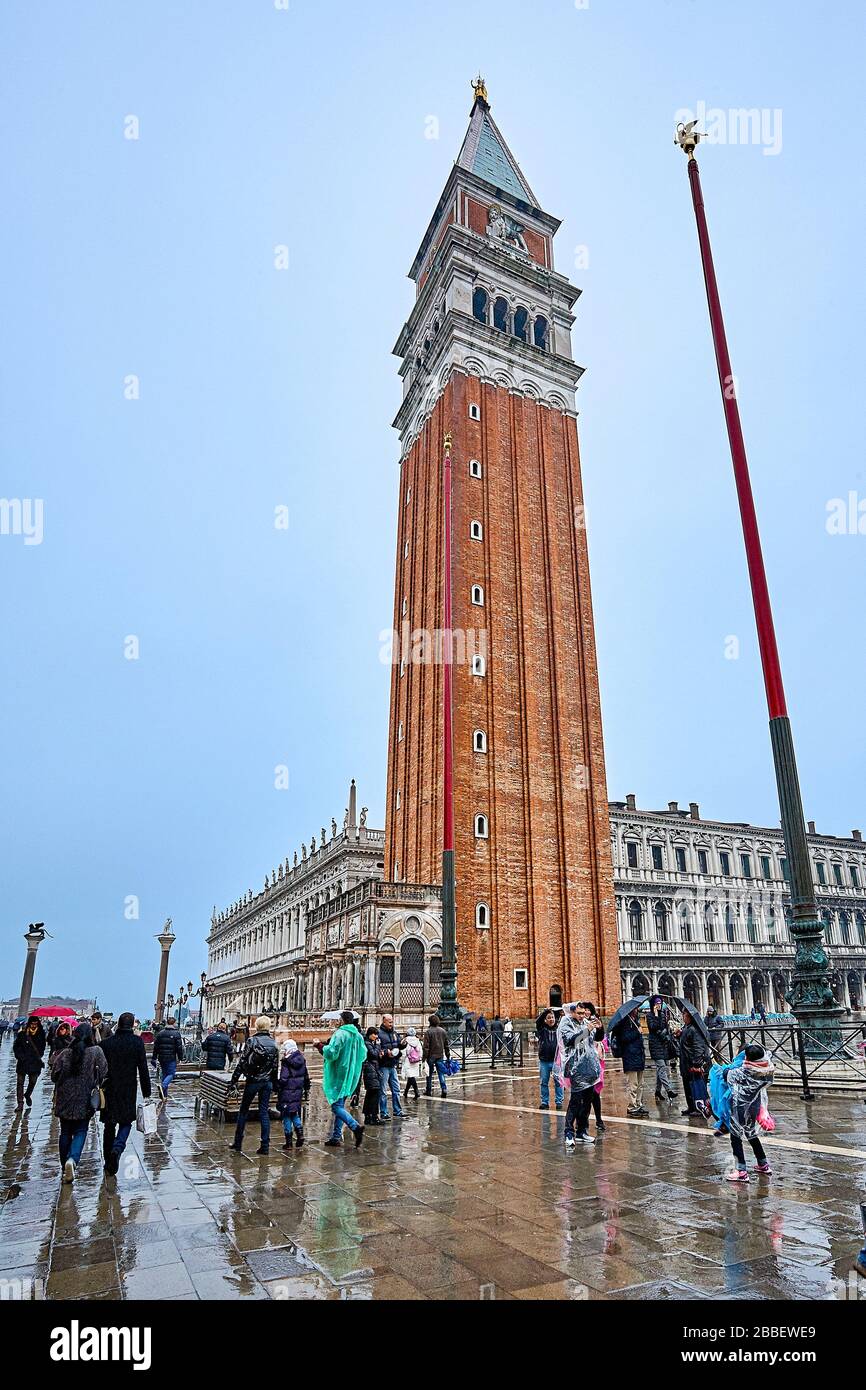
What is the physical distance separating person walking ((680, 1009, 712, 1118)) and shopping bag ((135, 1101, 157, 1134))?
789 centimetres

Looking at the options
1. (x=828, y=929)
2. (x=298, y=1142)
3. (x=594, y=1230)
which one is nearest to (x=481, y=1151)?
(x=298, y=1142)

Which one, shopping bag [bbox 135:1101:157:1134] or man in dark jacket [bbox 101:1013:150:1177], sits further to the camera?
shopping bag [bbox 135:1101:157:1134]

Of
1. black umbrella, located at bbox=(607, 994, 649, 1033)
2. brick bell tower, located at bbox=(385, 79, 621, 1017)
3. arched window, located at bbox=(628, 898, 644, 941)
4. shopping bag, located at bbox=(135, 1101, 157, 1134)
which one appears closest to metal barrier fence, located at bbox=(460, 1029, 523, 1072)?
brick bell tower, located at bbox=(385, 79, 621, 1017)

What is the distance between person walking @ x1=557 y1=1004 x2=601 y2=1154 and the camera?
9.57 meters

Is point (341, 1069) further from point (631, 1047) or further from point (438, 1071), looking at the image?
point (438, 1071)

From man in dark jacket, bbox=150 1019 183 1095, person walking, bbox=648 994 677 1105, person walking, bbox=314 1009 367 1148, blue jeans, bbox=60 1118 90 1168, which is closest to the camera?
blue jeans, bbox=60 1118 90 1168

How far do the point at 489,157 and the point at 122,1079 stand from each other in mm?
58167

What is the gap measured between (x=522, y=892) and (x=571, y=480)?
22.8 metres

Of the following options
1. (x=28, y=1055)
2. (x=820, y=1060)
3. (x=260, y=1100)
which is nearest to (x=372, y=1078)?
(x=260, y=1100)

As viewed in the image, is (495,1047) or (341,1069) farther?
(495,1047)

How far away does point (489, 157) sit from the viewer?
168 ft

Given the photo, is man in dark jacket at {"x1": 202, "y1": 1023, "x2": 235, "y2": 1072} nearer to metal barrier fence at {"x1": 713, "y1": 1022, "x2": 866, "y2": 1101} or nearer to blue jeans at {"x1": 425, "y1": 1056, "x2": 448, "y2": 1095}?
blue jeans at {"x1": 425, "y1": 1056, "x2": 448, "y2": 1095}

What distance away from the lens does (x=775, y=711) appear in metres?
16.1
